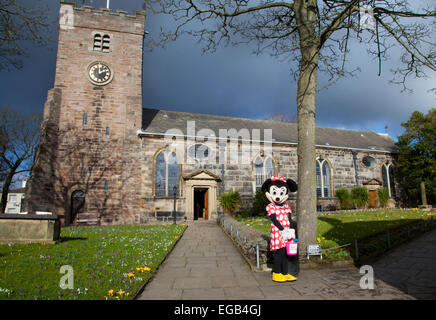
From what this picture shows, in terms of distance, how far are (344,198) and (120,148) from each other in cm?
1788

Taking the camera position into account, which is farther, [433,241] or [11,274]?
[433,241]

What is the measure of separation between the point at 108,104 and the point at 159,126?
3810 mm

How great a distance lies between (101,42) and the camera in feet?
62.3

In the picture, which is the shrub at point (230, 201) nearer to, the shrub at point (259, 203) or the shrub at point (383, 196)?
the shrub at point (259, 203)

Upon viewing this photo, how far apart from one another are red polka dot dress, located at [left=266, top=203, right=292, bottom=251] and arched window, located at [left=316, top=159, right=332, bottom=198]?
703 inches

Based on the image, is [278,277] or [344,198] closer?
[278,277]

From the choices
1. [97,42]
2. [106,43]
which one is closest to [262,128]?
[106,43]

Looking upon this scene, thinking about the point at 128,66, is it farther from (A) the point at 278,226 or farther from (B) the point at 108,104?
(A) the point at 278,226

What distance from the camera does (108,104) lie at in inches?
717

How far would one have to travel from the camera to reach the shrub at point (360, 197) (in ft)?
68.7

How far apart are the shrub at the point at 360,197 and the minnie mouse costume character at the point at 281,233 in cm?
1814

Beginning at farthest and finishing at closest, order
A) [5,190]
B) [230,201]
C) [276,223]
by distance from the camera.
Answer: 1. [5,190]
2. [230,201]
3. [276,223]

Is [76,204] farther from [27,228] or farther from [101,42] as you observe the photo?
[101,42]
